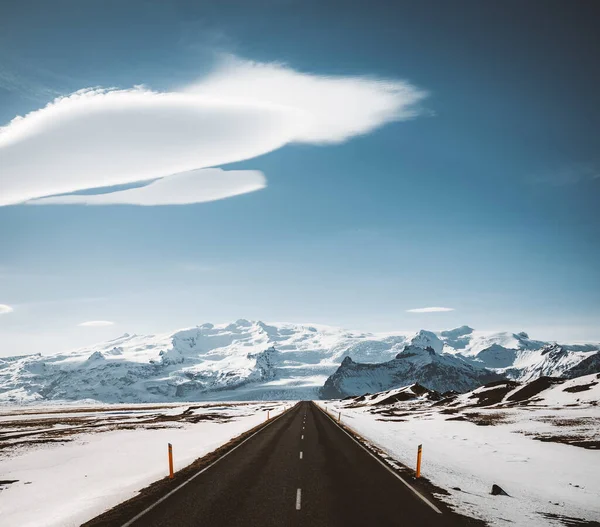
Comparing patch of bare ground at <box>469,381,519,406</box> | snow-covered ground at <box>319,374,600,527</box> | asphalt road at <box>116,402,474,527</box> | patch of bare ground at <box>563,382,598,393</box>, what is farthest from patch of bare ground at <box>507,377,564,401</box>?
asphalt road at <box>116,402,474,527</box>

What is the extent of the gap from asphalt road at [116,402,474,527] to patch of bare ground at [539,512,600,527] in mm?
3378

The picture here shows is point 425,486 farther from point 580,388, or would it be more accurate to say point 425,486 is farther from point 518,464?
point 580,388

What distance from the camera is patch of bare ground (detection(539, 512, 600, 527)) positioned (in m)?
12.6

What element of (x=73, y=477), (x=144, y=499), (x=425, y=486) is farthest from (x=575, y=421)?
(x=73, y=477)

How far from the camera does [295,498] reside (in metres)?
14.4

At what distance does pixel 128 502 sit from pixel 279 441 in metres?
18.9

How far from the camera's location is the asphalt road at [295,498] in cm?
1210

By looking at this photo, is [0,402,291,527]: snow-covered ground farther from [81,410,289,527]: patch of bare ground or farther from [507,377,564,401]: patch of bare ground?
[507,377,564,401]: patch of bare ground

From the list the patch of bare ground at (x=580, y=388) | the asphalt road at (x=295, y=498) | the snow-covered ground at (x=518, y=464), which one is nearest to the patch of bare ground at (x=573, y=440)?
the snow-covered ground at (x=518, y=464)

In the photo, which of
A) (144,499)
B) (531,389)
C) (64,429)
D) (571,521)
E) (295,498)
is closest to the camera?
(571,521)

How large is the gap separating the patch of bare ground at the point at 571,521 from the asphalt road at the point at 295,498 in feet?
11.1

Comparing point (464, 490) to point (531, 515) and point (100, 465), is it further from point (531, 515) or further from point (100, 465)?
point (100, 465)

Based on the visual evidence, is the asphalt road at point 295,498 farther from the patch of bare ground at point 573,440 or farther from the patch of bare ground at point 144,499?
the patch of bare ground at point 573,440

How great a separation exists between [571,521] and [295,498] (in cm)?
856
